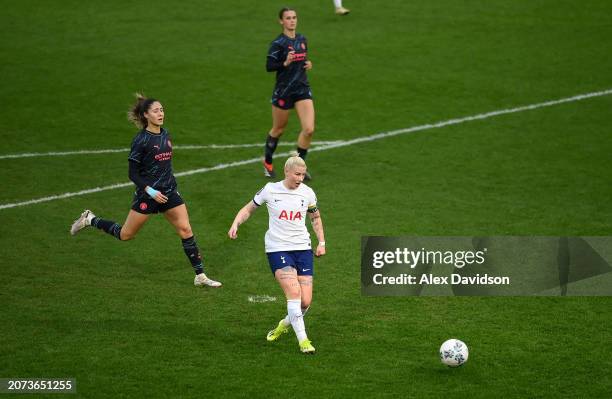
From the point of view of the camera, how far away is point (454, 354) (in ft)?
34.2

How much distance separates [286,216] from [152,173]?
2.43 meters

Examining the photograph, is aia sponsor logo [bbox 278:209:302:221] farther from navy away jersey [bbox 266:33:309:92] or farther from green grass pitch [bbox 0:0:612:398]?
navy away jersey [bbox 266:33:309:92]

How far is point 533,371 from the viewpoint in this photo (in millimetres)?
10523

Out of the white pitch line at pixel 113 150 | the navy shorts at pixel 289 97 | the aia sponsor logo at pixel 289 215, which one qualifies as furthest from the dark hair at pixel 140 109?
the white pitch line at pixel 113 150

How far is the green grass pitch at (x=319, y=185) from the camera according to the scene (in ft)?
35.3

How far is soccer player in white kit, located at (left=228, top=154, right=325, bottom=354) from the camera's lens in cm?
1098

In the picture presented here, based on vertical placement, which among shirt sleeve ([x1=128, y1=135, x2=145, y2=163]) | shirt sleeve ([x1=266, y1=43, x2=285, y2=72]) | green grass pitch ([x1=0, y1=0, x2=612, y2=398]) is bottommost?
green grass pitch ([x1=0, y1=0, x2=612, y2=398])

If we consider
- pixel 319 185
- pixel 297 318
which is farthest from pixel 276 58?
pixel 297 318

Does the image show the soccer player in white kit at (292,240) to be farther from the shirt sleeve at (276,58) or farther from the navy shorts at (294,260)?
the shirt sleeve at (276,58)

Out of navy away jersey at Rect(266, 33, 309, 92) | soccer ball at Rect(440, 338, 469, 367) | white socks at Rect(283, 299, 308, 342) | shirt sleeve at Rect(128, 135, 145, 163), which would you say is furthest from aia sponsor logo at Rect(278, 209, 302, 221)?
navy away jersey at Rect(266, 33, 309, 92)

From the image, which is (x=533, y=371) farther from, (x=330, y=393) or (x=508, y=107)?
(x=508, y=107)

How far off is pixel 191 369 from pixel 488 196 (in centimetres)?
789

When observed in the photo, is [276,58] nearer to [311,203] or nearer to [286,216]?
[311,203]

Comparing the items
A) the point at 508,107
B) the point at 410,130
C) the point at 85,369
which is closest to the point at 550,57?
the point at 508,107
